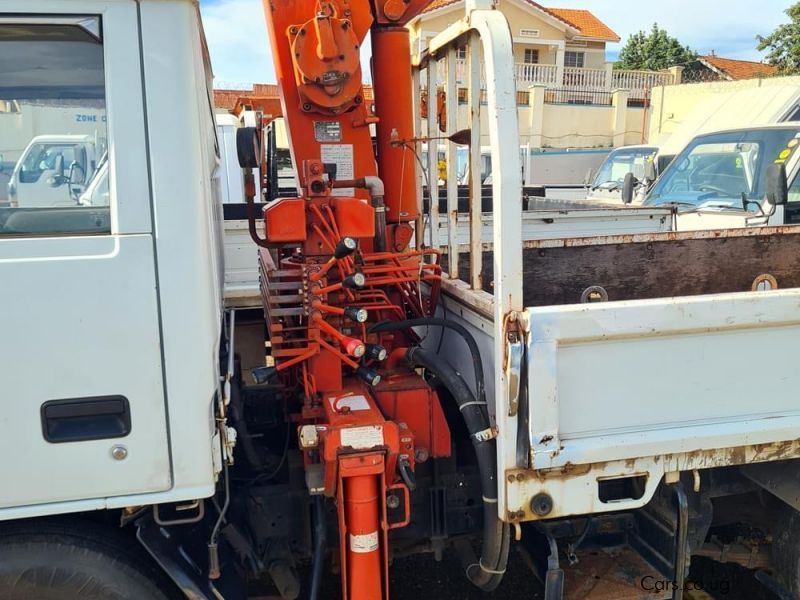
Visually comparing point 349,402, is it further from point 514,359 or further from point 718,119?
point 718,119

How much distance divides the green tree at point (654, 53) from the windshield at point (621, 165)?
3293 centimetres

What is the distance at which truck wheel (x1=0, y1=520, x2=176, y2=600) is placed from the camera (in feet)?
6.26

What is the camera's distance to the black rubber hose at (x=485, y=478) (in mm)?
2195

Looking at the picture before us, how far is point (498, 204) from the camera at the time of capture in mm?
1990

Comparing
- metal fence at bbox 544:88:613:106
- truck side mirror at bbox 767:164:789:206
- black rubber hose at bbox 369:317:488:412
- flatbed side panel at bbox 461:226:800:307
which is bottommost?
black rubber hose at bbox 369:317:488:412

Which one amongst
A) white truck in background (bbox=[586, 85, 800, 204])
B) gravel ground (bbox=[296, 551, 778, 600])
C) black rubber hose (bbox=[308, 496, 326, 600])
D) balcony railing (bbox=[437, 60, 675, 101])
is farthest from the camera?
balcony railing (bbox=[437, 60, 675, 101])

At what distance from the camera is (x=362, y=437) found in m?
2.17

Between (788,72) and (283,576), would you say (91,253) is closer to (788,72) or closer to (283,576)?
(283,576)

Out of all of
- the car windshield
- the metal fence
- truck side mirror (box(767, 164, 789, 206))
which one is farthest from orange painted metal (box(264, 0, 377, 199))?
the metal fence

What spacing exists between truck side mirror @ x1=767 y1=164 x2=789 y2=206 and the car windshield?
1.19ft

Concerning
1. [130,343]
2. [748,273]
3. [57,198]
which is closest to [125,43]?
[57,198]

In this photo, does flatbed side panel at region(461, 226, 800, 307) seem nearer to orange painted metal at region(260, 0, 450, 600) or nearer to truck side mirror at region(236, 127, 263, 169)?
orange painted metal at region(260, 0, 450, 600)

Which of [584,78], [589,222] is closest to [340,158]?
[589,222]

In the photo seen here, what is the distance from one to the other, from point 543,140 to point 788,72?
15062 mm
